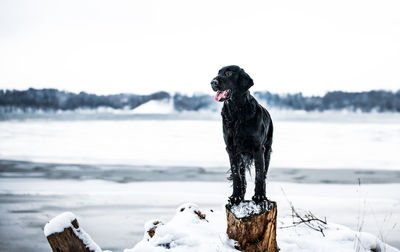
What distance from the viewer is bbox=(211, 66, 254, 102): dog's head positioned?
4.29 m

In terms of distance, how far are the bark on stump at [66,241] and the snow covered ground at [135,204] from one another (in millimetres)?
3352

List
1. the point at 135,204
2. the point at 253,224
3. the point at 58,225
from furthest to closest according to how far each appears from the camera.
Answer: 1. the point at 135,204
2. the point at 253,224
3. the point at 58,225

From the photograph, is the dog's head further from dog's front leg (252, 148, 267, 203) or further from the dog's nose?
dog's front leg (252, 148, 267, 203)

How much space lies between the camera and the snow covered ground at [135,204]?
320 inches

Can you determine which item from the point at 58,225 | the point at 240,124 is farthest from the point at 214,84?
the point at 58,225

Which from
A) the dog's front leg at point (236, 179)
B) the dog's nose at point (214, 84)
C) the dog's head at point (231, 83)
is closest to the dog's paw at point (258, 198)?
the dog's front leg at point (236, 179)

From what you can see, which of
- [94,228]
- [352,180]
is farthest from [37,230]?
[352,180]

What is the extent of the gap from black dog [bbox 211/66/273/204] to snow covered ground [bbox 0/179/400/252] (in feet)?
6.03

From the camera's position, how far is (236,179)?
4633mm

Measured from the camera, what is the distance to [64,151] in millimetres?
22203

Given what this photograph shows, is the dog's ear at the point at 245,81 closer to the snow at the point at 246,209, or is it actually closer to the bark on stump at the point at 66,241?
the snow at the point at 246,209

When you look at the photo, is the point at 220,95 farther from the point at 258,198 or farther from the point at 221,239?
the point at 221,239

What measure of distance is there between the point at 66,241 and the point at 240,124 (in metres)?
2.37

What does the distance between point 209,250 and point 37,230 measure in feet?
17.7
